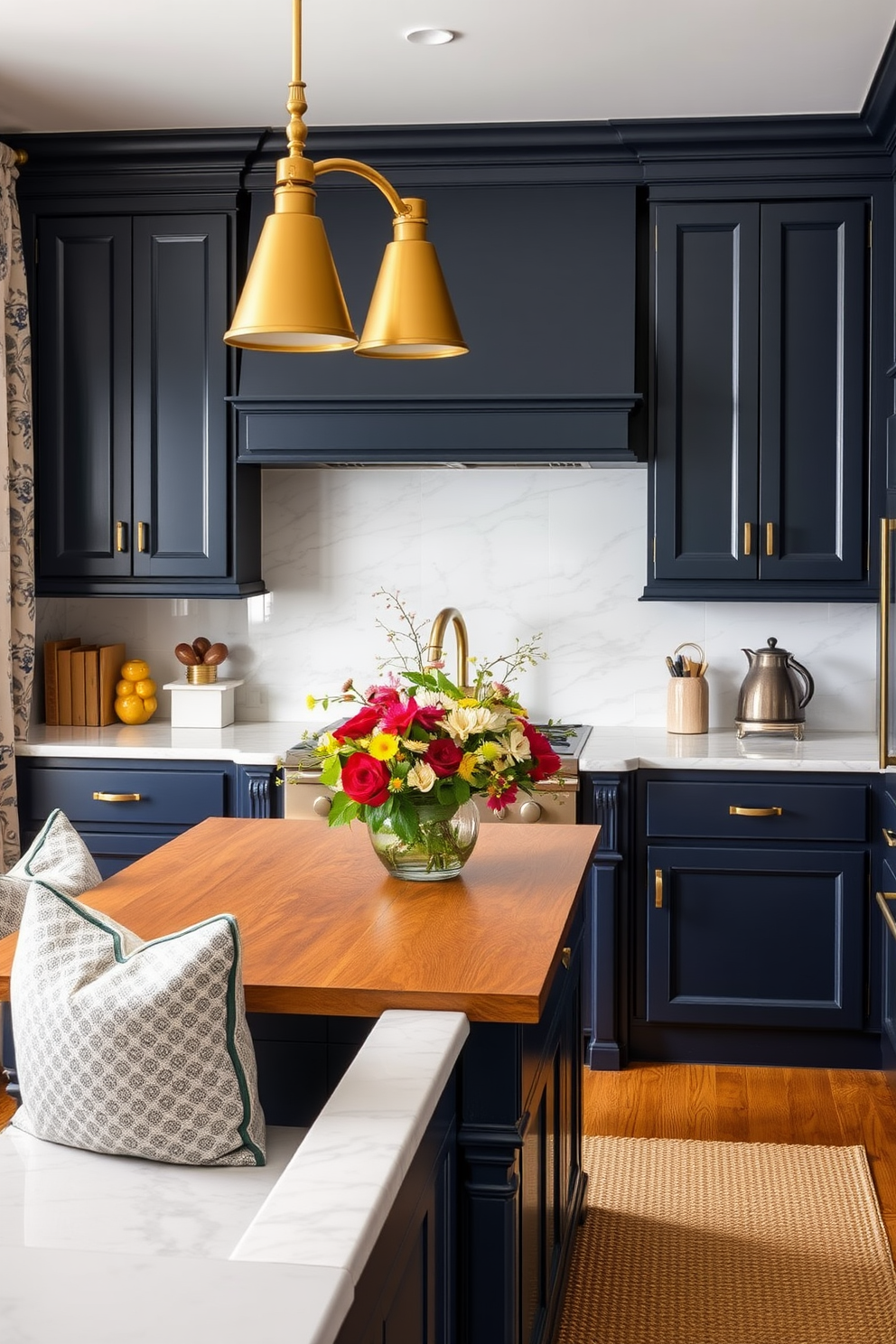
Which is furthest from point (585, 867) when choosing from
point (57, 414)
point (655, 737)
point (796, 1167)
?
point (57, 414)

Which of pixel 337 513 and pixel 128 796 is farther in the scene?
pixel 337 513

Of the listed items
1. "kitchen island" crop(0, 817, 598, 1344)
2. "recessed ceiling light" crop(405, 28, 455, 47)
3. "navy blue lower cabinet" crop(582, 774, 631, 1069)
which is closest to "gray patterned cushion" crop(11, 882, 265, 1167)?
"kitchen island" crop(0, 817, 598, 1344)

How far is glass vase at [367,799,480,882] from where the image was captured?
7.63 feet

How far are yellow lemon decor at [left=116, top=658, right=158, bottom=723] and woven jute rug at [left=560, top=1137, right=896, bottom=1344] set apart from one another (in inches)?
78.6

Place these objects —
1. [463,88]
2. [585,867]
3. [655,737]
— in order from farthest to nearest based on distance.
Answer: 1. [655,737]
2. [463,88]
3. [585,867]

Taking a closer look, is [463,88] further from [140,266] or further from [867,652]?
[867,652]

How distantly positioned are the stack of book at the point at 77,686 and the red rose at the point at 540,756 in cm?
240

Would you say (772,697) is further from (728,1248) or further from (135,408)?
(135,408)

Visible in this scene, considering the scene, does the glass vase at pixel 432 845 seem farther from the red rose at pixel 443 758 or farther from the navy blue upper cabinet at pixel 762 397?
the navy blue upper cabinet at pixel 762 397

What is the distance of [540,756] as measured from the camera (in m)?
2.40

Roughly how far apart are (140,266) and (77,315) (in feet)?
0.81

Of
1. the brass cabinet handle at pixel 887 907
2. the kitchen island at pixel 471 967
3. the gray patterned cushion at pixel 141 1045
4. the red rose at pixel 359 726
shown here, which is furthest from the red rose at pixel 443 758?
the brass cabinet handle at pixel 887 907

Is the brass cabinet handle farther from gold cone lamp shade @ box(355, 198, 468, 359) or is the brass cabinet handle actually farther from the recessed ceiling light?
the recessed ceiling light

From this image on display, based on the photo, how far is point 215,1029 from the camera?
64.2 inches
